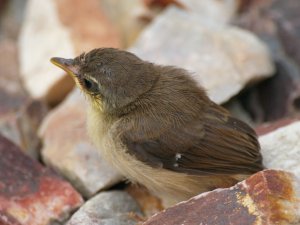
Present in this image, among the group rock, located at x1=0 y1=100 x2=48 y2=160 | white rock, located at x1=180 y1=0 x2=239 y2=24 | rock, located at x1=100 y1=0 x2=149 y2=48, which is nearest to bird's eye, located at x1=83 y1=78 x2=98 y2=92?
rock, located at x1=0 y1=100 x2=48 y2=160

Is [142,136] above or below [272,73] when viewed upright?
above

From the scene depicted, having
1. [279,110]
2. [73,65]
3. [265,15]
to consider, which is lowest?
[279,110]

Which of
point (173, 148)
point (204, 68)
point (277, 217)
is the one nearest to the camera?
point (277, 217)

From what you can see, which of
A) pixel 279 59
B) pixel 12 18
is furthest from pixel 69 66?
pixel 12 18

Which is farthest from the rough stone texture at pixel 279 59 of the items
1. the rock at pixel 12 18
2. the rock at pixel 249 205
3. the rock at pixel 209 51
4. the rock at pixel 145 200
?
the rock at pixel 12 18

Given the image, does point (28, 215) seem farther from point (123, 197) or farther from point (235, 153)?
point (235, 153)

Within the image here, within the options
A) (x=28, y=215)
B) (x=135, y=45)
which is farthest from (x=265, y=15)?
(x=28, y=215)

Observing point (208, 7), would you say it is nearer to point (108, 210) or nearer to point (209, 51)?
point (209, 51)
